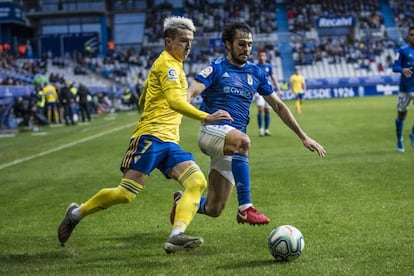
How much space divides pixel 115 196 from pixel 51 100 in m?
26.4

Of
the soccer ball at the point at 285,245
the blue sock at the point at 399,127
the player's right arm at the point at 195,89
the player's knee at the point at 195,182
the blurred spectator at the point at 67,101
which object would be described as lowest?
the blurred spectator at the point at 67,101

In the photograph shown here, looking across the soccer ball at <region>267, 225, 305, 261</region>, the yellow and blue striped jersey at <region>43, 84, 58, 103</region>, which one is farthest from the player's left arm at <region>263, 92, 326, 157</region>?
the yellow and blue striped jersey at <region>43, 84, 58, 103</region>

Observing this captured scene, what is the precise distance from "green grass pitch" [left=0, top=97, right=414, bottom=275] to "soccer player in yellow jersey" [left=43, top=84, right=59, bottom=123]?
15.5 metres

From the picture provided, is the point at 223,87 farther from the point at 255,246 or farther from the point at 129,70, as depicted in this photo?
the point at 129,70

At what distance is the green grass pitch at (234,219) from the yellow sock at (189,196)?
1.09ft

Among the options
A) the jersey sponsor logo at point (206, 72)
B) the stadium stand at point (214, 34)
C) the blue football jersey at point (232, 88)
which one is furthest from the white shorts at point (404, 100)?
the stadium stand at point (214, 34)

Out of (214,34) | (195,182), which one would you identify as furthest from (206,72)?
(214,34)

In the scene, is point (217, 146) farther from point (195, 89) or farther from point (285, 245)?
point (285, 245)

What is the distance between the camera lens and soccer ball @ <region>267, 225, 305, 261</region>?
5.88 metres

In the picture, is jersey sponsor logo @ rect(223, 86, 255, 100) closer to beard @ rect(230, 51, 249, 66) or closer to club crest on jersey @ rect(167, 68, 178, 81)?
beard @ rect(230, 51, 249, 66)

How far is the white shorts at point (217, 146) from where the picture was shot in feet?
22.5

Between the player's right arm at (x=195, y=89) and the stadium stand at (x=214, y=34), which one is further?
the stadium stand at (x=214, y=34)

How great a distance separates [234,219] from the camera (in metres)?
8.19

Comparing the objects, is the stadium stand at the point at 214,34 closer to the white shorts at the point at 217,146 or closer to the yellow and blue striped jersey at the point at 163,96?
the white shorts at the point at 217,146
